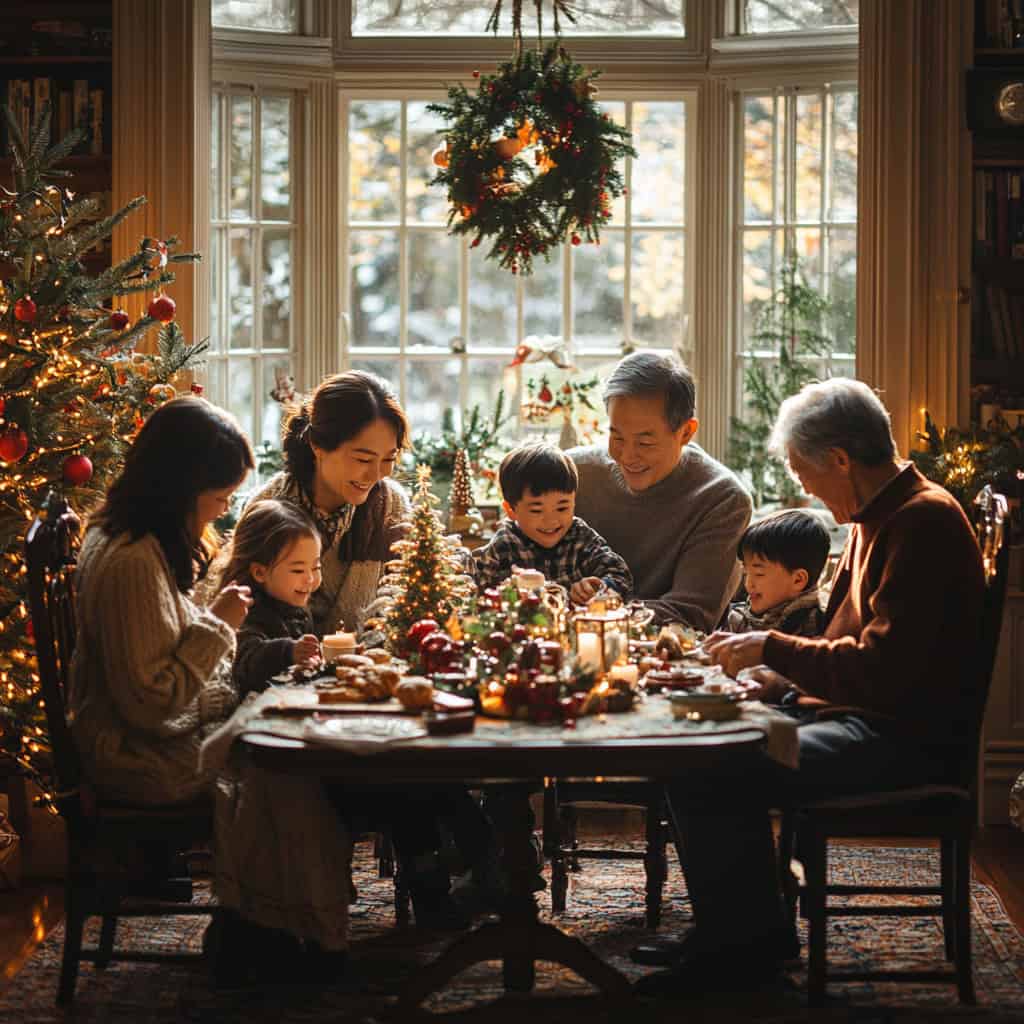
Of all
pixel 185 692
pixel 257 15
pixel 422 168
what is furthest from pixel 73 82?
pixel 185 692

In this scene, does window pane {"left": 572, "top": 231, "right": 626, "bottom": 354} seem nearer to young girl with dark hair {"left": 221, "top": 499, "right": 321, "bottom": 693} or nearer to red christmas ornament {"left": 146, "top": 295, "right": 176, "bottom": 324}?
red christmas ornament {"left": 146, "top": 295, "right": 176, "bottom": 324}

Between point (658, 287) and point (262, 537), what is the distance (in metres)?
2.79

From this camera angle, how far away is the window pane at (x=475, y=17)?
229 inches

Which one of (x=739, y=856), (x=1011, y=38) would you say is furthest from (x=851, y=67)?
(x=739, y=856)

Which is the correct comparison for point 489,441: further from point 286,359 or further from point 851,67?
point 851,67

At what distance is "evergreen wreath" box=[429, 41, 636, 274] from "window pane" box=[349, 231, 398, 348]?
3.80 ft

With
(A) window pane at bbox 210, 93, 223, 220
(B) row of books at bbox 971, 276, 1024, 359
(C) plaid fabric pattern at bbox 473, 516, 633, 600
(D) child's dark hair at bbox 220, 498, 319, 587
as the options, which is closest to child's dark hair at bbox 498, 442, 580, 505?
(C) plaid fabric pattern at bbox 473, 516, 633, 600

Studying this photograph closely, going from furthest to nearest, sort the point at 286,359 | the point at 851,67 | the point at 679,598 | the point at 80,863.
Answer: the point at 286,359
the point at 851,67
the point at 679,598
the point at 80,863

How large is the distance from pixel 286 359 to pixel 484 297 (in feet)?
2.51

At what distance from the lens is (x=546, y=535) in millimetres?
3977

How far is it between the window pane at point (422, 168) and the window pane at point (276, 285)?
0.48m

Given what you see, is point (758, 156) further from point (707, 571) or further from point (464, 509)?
point (707, 571)

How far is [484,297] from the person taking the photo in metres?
6.00

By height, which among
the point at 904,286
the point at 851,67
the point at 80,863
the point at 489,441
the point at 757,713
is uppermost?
the point at 851,67
